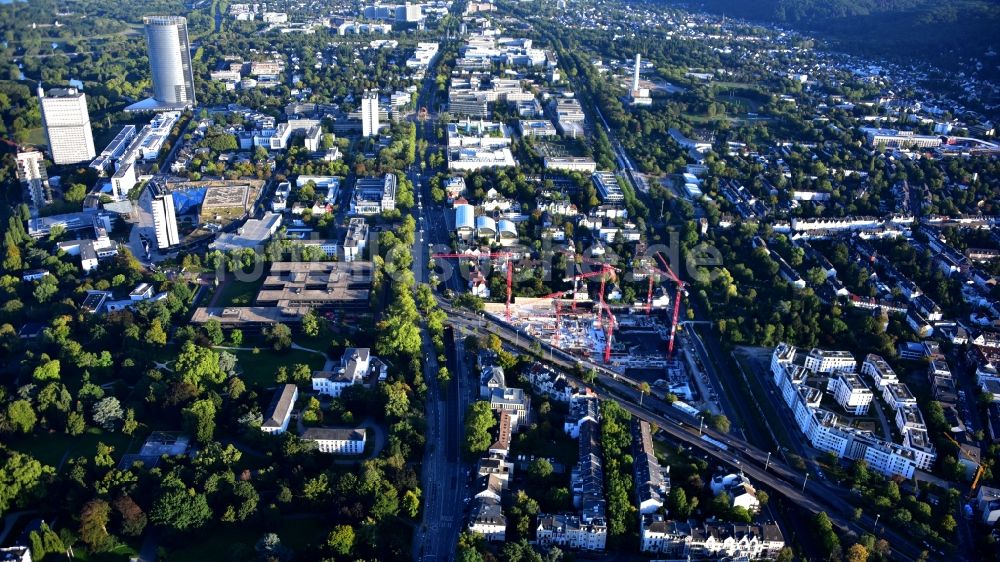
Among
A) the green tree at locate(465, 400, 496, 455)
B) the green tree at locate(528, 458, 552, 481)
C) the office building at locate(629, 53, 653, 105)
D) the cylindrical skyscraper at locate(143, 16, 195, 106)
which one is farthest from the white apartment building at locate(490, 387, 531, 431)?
the cylindrical skyscraper at locate(143, 16, 195, 106)

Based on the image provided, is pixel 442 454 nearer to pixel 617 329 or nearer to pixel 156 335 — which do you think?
pixel 617 329

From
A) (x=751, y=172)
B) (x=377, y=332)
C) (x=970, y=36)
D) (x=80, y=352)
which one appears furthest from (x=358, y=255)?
(x=970, y=36)

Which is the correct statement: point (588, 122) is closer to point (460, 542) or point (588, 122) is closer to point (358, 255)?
point (358, 255)

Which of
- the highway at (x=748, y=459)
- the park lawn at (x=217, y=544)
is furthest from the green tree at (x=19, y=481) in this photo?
the highway at (x=748, y=459)

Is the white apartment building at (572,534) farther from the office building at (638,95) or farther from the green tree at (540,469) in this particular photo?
the office building at (638,95)

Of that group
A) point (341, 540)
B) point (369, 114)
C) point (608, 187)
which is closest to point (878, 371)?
point (341, 540)

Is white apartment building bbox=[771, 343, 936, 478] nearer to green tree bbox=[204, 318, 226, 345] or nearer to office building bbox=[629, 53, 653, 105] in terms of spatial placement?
green tree bbox=[204, 318, 226, 345]

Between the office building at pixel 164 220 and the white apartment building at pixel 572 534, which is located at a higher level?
the office building at pixel 164 220
